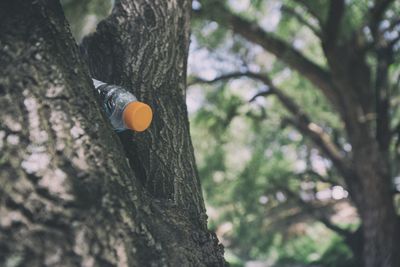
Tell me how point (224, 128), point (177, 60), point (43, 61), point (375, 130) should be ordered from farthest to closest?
point (224, 128) < point (375, 130) < point (177, 60) < point (43, 61)

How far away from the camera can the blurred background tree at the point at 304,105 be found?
6.68 meters

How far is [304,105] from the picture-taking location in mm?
11594

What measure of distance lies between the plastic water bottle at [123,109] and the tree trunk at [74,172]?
9 centimetres

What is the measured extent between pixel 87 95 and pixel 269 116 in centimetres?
768

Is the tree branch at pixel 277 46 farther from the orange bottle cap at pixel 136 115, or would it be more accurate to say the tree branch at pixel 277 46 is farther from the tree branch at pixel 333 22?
the orange bottle cap at pixel 136 115

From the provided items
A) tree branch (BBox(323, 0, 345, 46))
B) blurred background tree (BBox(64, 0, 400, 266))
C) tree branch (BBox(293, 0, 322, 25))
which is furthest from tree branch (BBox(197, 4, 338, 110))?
tree branch (BBox(293, 0, 322, 25))

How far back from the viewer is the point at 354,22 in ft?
23.6

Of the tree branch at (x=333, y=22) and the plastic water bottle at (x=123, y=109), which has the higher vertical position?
the tree branch at (x=333, y=22)

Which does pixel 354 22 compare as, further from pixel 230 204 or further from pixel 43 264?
pixel 43 264

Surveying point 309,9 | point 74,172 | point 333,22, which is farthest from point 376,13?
point 74,172

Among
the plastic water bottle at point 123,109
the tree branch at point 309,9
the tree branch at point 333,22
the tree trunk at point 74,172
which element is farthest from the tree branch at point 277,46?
the tree trunk at point 74,172

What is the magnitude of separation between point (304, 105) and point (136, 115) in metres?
10.3

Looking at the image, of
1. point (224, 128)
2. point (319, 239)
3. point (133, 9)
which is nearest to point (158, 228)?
point (133, 9)

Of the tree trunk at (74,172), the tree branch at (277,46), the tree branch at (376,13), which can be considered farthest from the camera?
the tree branch at (277,46)
